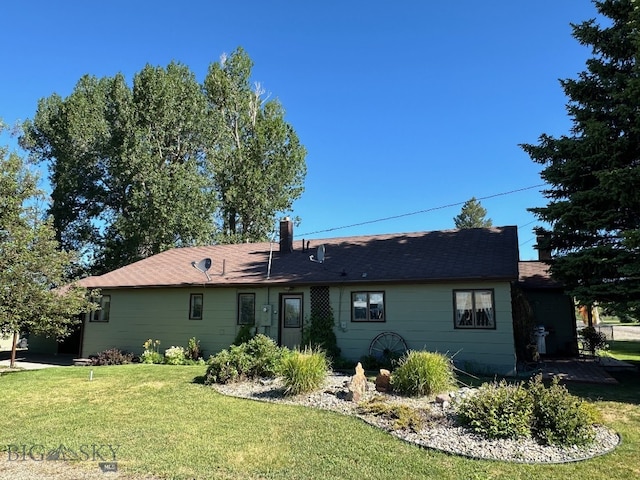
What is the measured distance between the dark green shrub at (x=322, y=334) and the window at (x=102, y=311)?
8378 mm

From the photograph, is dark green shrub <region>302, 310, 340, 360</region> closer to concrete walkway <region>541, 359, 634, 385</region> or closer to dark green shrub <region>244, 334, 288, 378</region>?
dark green shrub <region>244, 334, 288, 378</region>

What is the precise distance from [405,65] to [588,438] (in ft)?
44.7

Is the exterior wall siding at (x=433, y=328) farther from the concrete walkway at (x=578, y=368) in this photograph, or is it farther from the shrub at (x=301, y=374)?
the shrub at (x=301, y=374)

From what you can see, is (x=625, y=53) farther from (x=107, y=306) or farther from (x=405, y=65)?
(x=107, y=306)

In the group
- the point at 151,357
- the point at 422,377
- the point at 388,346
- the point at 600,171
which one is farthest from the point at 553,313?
the point at 151,357

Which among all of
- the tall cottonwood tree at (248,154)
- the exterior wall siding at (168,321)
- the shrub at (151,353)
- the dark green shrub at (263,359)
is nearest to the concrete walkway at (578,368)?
the exterior wall siding at (168,321)

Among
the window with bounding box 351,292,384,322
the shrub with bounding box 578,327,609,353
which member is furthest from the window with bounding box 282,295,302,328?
the shrub with bounding box 578,327,609,353

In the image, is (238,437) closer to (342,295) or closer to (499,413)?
(499,413)

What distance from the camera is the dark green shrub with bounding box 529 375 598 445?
508cm

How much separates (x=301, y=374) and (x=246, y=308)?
6868 mm

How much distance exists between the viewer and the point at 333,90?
60.7ft

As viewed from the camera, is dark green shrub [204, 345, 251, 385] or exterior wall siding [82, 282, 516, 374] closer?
dark green shrub [204, 345, 251, 385]

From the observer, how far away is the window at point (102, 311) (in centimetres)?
1623

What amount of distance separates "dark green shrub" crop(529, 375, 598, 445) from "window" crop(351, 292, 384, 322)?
22.6 feet
